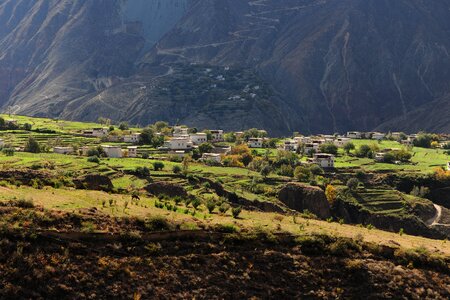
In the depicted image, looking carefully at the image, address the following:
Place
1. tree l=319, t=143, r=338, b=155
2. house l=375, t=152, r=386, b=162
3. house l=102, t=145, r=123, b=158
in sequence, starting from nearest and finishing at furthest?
house l=102, t=145, r=123, b=158 → house l=375, t=152, r=386, b=162 → tree l=319, t=143, r=338, b=155

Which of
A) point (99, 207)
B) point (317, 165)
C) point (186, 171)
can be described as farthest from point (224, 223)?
point (317, 165)

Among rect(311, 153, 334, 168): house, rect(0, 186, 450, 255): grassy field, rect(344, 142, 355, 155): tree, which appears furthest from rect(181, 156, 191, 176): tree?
rect(0, 186, 450, 255): grassy field

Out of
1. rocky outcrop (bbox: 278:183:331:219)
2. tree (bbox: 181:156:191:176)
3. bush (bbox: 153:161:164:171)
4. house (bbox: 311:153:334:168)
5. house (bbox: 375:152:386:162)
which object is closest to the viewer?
rocky outcrop (bbox: 278:183:331:219)

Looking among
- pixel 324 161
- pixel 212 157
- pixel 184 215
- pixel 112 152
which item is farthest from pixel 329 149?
pixel 184 215

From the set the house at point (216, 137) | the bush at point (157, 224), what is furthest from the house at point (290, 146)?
the bush at point (157, 224)

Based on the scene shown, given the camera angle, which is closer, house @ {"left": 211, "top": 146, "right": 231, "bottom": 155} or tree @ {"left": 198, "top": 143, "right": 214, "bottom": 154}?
tree @ {"left": 198, "top": 143, "right": 214, "bottom": 154}

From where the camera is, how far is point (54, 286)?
69.8ft

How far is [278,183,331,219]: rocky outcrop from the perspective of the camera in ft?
238

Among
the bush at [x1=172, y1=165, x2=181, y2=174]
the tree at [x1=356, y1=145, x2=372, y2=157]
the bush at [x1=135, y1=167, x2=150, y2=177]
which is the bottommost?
the bush at [x1=135, y1=167, x2=150, y2=177]

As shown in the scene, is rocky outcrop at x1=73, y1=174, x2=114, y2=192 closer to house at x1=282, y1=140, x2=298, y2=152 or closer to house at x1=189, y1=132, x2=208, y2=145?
house at x1=189, y1=132, x2=208, y2=145

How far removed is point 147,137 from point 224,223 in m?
93.8

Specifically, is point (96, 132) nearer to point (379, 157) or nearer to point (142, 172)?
point (142, 172)

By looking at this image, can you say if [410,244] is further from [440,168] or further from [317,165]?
[440,168]

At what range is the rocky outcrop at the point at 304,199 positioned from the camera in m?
72.6
